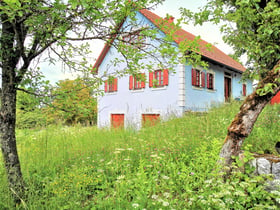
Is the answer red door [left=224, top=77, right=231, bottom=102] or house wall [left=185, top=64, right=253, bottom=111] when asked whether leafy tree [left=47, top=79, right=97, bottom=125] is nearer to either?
house wall [left=185, top=64, right=253, bottom=111]

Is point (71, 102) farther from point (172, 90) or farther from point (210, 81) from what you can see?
point (210, 81)

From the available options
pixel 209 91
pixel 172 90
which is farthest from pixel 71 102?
pixel 209 91

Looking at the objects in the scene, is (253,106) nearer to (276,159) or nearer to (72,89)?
(276,159)

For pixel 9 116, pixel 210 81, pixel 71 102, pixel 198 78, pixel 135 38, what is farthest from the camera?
pixel 210 81

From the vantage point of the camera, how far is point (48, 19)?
2543 millimetres

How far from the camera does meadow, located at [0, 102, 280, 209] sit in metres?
2.65

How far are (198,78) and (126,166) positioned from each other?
359 inches

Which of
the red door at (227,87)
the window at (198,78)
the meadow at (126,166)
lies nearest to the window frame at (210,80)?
the window at (198,78)

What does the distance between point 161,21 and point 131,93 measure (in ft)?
30.2

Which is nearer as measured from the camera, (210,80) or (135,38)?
(135,38)

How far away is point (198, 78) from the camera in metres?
11.3

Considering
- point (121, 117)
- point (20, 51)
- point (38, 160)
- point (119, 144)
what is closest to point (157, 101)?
point (121, 117)

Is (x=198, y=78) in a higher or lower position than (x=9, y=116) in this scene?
higher

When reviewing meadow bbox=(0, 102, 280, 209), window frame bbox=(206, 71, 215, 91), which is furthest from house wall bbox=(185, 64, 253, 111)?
meadow bbox=(0, 102, 280, 209)
